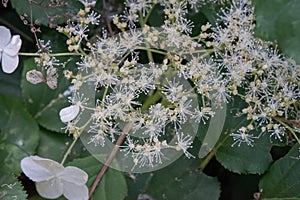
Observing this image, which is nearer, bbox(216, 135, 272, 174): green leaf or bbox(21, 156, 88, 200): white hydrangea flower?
bbox(21, 156, 88, 200): white hydrangea flower

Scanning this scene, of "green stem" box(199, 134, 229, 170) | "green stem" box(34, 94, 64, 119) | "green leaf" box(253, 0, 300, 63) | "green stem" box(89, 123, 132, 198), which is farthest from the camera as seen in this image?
"green stem" box(34, 94, 64, 119)

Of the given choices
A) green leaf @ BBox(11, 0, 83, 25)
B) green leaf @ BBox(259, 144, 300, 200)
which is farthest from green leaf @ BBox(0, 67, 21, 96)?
green leaf @ BBox(259, 144, 300, 200)

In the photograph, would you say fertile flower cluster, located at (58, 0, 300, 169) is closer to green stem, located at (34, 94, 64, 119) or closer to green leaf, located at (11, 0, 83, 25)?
green leaf, located at (11, 0, 83, 25)

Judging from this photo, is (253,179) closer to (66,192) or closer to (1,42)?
(66,192)

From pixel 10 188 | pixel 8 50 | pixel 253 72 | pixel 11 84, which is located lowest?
pixel 10 188

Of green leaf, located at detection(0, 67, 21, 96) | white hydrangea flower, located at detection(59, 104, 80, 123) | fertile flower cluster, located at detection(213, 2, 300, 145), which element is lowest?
green leaf, located at detection(0, 67, 21, 96)

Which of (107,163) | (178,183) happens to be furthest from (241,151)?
(107,163)

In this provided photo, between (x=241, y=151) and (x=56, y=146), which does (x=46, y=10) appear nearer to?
(x=56, y=146)

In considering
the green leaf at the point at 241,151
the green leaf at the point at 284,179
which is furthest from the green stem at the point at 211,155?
the green leaf at the point at 284,179
